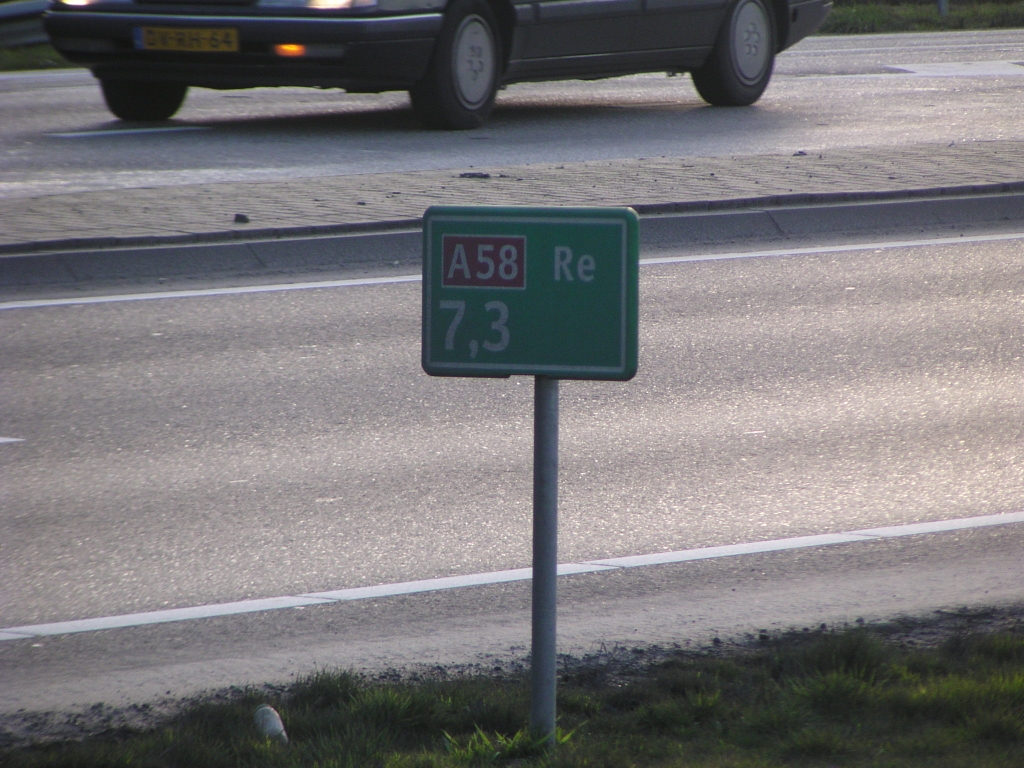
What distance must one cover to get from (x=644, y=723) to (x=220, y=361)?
379 centimetres

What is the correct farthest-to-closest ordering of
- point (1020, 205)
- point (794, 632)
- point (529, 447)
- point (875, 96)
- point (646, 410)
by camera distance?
1. point (875, 96)
2. point (1020, 205)
3. point (646, 410)
4. point (529, 447)
5. point (794, 632)

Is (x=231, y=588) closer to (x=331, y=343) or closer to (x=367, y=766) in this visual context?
(x=367, y=766)

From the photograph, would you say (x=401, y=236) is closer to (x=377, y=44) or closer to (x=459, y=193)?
(x=459, y=193)

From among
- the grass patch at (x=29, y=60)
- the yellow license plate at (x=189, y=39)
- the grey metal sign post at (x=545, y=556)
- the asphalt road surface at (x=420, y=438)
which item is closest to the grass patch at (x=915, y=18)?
the grass patch at (x=29, y=60)

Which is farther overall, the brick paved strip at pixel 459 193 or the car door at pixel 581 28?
the car door at pixel 581 28

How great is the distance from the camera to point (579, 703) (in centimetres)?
361

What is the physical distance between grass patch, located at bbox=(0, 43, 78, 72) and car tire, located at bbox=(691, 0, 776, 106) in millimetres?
8243

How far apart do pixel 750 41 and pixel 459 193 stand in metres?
6.29

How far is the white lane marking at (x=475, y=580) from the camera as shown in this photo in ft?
13.9

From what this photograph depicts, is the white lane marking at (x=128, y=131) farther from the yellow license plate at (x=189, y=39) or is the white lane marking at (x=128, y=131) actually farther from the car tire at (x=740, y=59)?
the car tire at (x=740, y=59)

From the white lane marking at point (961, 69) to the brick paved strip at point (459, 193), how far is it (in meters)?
7.40

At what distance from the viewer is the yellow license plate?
11.5 metres

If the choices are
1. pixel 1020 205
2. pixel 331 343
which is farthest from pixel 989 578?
pixel 1020 205

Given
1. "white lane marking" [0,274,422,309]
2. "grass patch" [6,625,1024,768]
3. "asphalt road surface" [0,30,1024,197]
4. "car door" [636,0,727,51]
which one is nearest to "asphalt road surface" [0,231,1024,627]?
"white lane marking" [0,274,422,309]
